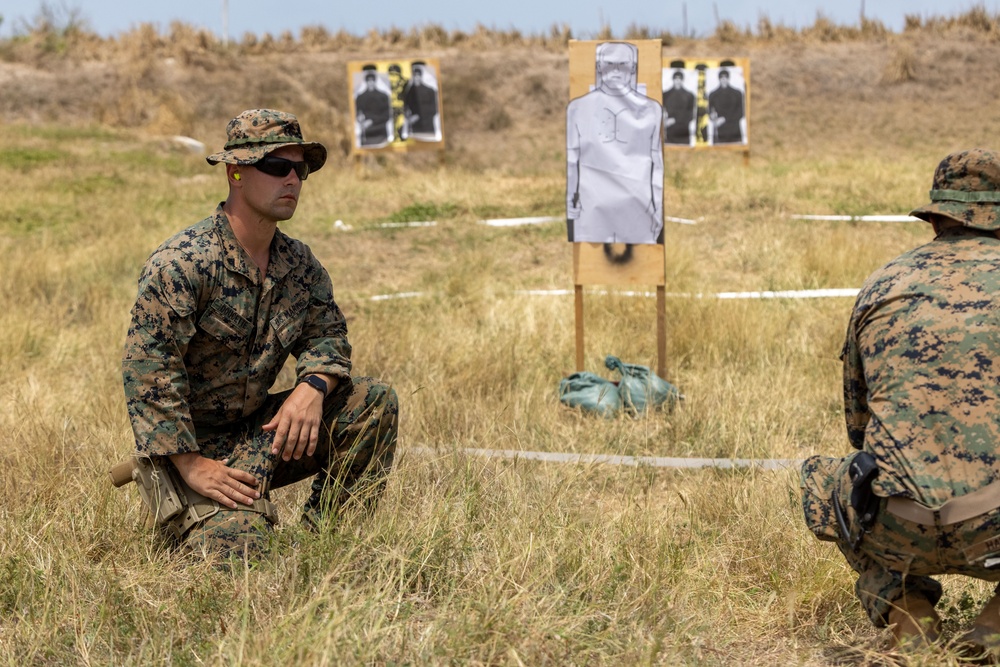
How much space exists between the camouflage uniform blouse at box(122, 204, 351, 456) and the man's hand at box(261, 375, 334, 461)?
0.10 m

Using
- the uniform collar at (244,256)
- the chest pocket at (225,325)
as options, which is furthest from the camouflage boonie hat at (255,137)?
the chest pocket at (225,325)

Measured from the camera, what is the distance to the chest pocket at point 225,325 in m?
3.46

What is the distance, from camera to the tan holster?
11.0ft

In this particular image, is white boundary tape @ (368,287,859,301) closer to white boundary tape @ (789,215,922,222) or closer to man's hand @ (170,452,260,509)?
white boundary tape @ (789,215,922,222)

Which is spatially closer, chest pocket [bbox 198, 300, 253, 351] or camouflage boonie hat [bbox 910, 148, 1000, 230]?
camouflage boonie hat [bbox 910, 148, 1000, 230]

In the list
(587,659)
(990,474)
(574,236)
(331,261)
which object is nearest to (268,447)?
(587,659)

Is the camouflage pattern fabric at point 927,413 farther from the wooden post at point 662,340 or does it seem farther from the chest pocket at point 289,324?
the wooden post at point 662,340

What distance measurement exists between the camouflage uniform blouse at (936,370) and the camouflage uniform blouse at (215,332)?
5.71 ft

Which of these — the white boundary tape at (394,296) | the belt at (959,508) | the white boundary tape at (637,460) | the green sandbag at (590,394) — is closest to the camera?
the belt at (959,508)

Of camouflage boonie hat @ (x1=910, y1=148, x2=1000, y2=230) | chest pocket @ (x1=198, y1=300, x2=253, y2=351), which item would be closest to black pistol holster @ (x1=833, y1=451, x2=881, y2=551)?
camouflage boonie hat @ (x1=910, y1=148, x2=1000, y2=230)

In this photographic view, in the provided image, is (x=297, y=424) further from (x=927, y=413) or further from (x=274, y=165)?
(x=927, y=413)

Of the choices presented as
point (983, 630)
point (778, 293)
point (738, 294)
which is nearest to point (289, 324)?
point (983, 630)

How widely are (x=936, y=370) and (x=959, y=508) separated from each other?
35cm

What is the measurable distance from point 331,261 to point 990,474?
26.5 feet
